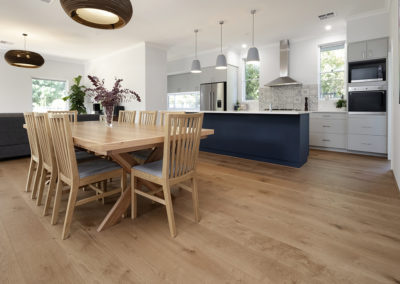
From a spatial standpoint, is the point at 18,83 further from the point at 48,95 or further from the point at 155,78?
the point at 155,78

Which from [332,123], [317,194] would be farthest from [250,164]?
[332,123]

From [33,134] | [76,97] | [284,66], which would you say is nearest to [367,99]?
[284,66]

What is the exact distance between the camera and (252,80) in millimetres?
6773

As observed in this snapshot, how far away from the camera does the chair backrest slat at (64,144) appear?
5.42 feet

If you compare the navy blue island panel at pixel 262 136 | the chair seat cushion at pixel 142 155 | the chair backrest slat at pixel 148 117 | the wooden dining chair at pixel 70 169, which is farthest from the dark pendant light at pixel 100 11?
the navy blue island panel at pixel 262 136

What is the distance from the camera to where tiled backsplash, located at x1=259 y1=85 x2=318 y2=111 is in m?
5.68

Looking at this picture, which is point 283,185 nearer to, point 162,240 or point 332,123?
point 162,240

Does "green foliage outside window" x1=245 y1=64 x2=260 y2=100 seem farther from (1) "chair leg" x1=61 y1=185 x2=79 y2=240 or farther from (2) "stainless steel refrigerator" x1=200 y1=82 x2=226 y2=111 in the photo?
(1) "chair leg" x1=61 y1=185 x2=79 y2=240

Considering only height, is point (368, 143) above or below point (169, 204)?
above

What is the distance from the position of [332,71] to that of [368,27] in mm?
1112

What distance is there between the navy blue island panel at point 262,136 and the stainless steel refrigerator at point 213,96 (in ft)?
6.16

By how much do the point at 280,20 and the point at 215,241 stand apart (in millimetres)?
4451

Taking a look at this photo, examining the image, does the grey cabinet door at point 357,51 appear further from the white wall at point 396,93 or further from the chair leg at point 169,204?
the chair leg at point 169,204

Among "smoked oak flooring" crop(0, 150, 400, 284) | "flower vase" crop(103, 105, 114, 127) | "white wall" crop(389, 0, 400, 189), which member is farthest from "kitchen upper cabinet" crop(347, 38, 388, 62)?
"flower vase" crop(103, 105, 114, 127)
